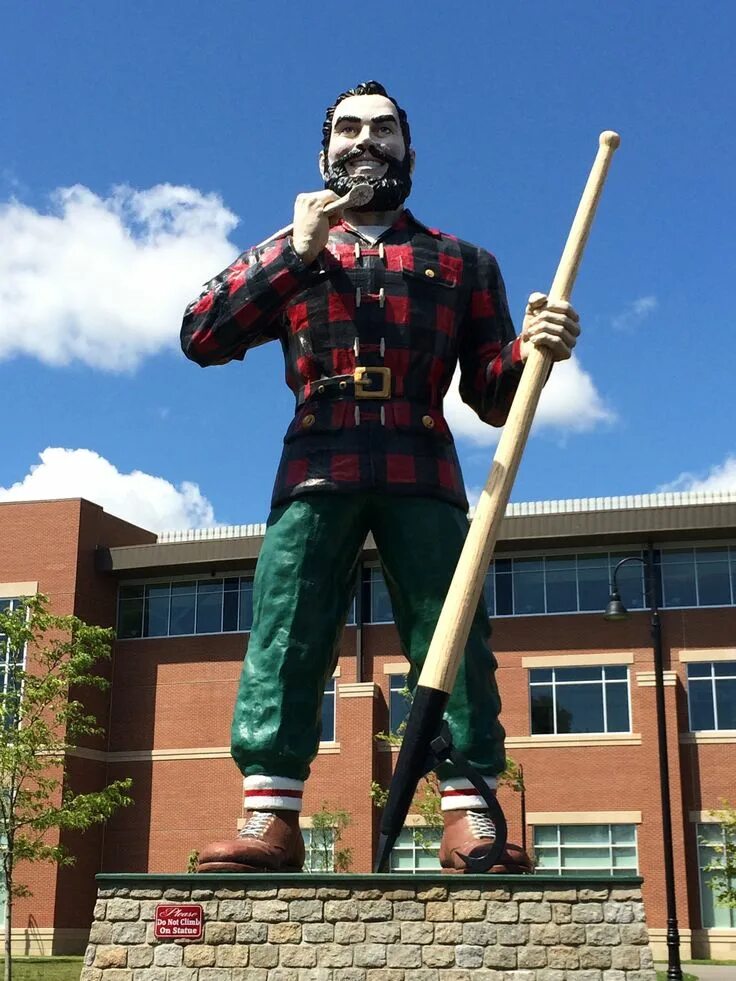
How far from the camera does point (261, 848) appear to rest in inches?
230

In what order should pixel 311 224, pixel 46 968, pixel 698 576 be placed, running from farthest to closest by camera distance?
1. pixel 698 576
2. pixel 46 968
3. pixel 311 224

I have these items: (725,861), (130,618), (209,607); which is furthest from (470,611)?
(130,618)

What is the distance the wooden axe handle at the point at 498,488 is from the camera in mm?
5543

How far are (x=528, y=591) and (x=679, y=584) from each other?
327 centimetres

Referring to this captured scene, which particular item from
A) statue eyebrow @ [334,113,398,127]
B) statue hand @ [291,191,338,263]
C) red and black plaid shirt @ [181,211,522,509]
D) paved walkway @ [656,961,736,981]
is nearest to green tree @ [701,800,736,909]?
paved walkway @ [656,961,736,981]

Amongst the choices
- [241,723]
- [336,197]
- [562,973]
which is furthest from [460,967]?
[336,197]

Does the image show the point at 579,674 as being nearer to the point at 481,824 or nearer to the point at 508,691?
the point at 508,691

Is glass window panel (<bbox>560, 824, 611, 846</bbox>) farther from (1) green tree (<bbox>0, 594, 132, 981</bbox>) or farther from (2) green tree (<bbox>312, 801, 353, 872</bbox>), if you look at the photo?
(1) green tree (<bbox>0, 594, 132, 981</bbox>)

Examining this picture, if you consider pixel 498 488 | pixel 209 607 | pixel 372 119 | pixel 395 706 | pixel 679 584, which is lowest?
pixel 498 488

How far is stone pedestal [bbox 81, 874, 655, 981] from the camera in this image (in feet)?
18.3

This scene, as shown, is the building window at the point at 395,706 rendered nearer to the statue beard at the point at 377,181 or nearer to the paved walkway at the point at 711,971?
the paved walkway at the point at 711,971

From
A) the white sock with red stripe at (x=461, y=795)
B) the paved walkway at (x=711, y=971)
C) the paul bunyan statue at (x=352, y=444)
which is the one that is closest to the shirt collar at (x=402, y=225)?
the paul bunyan statue at (x=352, y=444)

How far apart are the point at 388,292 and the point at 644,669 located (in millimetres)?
22050

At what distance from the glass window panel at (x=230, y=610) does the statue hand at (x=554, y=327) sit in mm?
24859
